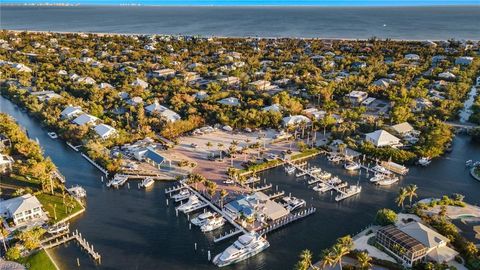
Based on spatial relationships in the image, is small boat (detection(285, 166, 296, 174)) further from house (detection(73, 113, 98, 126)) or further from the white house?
house (detection(73, 113, 98, 126))

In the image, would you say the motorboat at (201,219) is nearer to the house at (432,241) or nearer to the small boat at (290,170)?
the small boat at (290,170)

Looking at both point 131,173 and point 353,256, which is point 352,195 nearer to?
point 353,256

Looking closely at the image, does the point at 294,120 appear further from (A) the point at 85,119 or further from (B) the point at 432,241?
(B) the point at 432,241

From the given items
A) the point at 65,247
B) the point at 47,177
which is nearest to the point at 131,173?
the point at 47,177

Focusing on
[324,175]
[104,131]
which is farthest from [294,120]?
[104,131]

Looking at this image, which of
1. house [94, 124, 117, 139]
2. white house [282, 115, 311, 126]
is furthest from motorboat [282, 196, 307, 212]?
house [94, 124, 117, 139]
